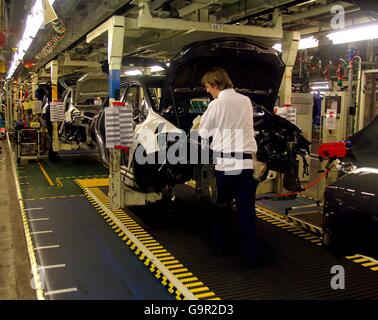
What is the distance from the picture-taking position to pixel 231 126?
3.76m

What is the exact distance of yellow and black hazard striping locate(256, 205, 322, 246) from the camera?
480 centimetres

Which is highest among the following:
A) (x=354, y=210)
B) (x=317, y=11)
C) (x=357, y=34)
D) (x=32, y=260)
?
(x=317, y=11)

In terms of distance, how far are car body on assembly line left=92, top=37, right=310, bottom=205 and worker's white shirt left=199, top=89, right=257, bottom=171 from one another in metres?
0.61

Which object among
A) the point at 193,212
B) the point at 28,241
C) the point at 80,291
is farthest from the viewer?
the point at 193,212

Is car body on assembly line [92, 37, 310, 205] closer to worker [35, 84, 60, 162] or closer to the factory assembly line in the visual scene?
the factory assembly line

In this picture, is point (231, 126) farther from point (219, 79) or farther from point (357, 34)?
point (357, 34)

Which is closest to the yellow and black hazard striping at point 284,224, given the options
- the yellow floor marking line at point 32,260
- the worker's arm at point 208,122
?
the worker's arm at point 208,122

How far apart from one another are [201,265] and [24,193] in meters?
4.31

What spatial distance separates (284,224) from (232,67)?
7.02 ft

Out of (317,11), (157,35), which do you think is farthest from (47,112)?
(317,11)
